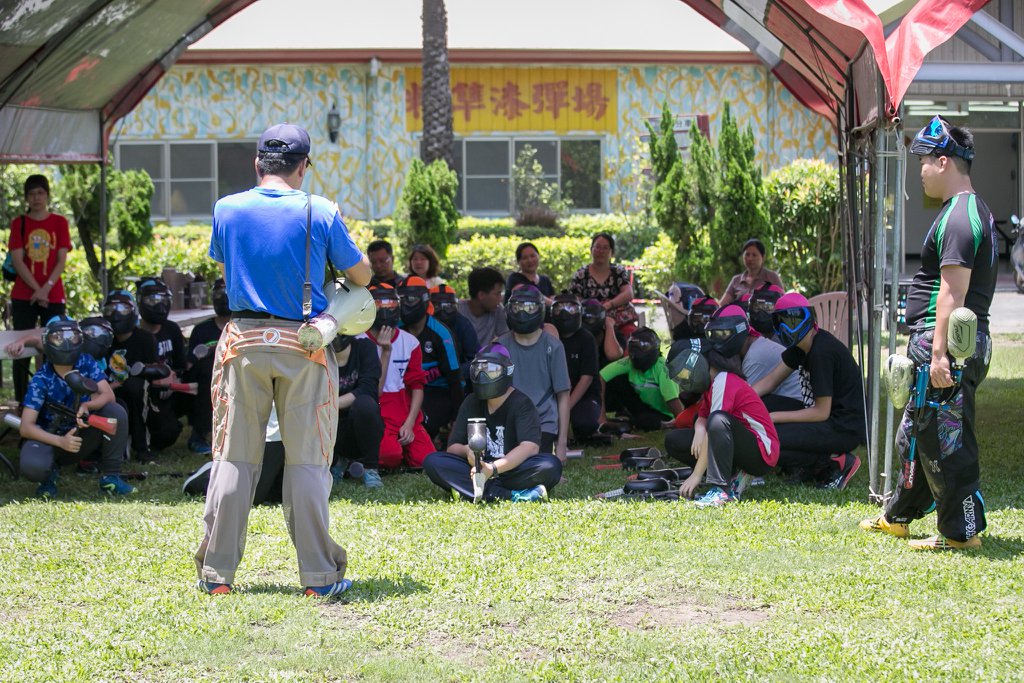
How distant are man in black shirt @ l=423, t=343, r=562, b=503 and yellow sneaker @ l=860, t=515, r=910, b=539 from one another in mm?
1904

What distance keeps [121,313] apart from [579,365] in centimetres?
355

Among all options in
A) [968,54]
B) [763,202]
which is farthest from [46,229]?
[968,54]

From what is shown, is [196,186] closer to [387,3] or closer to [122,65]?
[387,3]

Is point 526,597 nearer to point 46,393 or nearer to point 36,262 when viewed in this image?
point 46,393

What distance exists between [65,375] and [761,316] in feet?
15.6

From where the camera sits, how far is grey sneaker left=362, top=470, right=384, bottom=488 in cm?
818

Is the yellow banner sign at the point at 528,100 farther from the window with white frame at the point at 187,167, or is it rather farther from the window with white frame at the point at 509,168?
the window with white frame at the point at 187,167

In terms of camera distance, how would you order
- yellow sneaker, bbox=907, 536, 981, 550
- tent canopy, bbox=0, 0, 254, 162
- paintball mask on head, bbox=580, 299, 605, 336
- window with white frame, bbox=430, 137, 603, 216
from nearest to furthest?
yellow sneaker, bbox=907, 536, 981, 550 → tent canopy, bbox=0, 0, 254, 162 → paintball mask on head, bbox=580, 299, 605, 336 → window with white frame, bbox=430, 137, 603, 216

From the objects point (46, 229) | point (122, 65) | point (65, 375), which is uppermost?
point (122, 65)

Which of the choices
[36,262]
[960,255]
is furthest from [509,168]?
[960,255]

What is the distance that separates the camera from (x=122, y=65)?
11828 mm

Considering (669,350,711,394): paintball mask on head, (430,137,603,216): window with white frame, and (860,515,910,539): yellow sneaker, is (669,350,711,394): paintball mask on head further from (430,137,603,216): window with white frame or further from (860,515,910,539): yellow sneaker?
(430,137,603,216): window with white frame

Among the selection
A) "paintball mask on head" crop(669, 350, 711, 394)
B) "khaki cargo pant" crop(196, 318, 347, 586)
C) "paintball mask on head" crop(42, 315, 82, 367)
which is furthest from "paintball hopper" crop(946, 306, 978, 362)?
"paintball mask on head" crop(42, 315, 82, 367)

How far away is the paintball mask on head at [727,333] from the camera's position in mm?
7922
